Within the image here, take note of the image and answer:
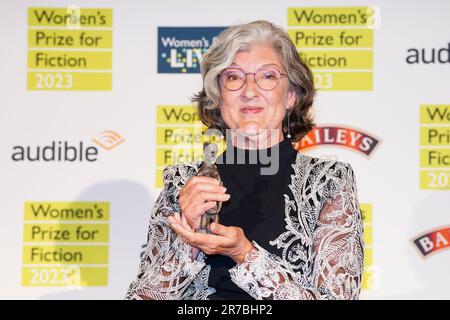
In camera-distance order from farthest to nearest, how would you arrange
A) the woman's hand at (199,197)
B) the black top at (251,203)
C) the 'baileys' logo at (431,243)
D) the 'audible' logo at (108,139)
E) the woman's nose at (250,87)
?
the 'audible' logo at (108,139) < the 'baileys' logo at (431,243) < the woman's nose at (250,87) < the black top at (251,203) < the woman's hand at (199,197)

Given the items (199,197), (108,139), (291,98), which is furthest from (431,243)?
(199,197)

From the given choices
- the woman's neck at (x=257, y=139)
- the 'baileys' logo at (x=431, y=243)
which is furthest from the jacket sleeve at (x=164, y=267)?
the 'baileys' logo at (x=431, y=243)

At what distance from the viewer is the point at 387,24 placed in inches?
98.6

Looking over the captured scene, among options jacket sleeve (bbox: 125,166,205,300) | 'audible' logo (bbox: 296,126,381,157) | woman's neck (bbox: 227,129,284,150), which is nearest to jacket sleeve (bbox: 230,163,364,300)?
jacket sleeve (bbox: 125,166,205,300)

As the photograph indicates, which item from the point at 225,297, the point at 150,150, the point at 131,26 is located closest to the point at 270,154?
the point at 225,297

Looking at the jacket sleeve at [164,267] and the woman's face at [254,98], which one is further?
the woman's face at [254,98]

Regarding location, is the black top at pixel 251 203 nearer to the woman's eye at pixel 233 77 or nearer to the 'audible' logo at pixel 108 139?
the woman's eye at pixel 233 77

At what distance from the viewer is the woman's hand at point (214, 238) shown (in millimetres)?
1456

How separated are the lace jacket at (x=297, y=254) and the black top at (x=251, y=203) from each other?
19 millimetres

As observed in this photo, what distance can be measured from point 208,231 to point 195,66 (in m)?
1.18

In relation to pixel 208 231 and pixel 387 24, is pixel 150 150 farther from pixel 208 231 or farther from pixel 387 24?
pixel 208 231

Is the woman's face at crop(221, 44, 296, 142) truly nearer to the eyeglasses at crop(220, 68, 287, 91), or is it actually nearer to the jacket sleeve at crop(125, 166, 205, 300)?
the eyeglasses at crop(220, 68, 287, 91)

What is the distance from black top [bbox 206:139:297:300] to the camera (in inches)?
66.1

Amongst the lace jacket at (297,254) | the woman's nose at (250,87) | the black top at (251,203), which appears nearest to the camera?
the lace jacket at (297,254)
